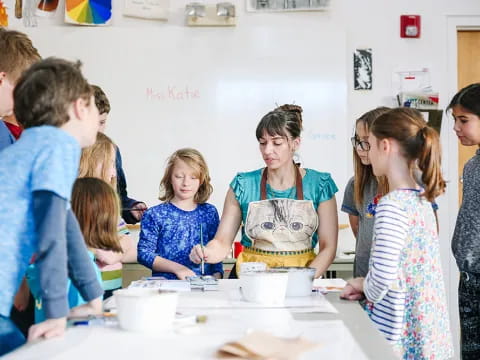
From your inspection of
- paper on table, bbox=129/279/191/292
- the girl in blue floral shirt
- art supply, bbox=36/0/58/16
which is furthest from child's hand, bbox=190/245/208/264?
art supply, bbox=36/0/58/16

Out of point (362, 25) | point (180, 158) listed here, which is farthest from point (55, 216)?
point (362, 25)

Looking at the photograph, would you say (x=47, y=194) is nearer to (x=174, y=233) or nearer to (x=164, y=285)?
(x=164, y=285)

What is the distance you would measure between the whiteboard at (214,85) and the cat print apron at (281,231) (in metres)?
1.54

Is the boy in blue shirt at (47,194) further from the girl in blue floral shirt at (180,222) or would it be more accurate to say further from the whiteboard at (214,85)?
the whiteboard at (214,85)

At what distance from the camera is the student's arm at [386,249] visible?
5.06 ft

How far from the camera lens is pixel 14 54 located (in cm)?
178

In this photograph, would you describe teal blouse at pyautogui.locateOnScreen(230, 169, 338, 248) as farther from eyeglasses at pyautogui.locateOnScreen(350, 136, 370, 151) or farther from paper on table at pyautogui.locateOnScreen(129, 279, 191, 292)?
paper on table at pyautogui.locateOnScreen(129, 279, 191, 292)

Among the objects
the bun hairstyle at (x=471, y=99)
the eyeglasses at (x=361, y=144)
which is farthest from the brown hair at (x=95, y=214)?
the bun hairstyle at (x=471, y=99)

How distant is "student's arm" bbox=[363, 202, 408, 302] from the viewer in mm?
1542

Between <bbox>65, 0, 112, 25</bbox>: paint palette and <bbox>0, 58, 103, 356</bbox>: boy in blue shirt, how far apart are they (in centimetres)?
248

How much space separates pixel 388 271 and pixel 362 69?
7.88ft

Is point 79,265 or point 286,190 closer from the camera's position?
point 79,265

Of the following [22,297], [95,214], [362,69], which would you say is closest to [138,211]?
[95,214]

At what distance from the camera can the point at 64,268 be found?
1.15 meters
